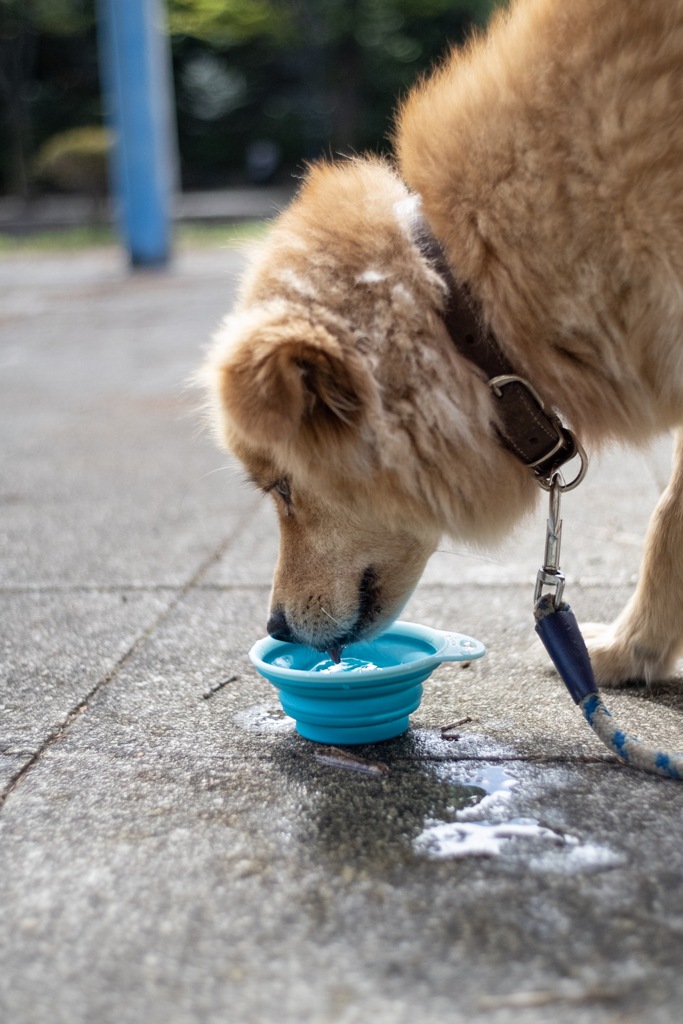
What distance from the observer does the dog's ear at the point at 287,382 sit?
2119mm

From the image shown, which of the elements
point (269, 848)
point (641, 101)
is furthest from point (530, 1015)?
point (641, 101)

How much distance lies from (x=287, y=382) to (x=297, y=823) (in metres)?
0.90

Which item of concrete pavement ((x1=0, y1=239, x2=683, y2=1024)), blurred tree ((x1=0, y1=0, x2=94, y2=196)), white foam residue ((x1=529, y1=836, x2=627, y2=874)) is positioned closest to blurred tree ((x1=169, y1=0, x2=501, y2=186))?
blurred tree ((x1=0, y1=0, x2=94, y2=196))

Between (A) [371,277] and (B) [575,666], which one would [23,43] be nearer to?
(A) [371,277]

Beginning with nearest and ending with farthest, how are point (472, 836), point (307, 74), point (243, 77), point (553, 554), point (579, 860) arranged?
point (579, 860) → point (472, 836) → point (553, 554) → point (307, 74) → point (243, 77)

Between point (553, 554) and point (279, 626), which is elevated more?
point (553, 554)

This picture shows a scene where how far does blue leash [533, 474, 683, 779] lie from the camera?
7.45 feet

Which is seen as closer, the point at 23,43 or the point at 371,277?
the point at 371,277

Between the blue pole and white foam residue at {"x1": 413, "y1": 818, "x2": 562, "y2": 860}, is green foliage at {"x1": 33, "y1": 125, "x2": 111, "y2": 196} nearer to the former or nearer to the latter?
the blue pole

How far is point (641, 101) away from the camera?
225 cm

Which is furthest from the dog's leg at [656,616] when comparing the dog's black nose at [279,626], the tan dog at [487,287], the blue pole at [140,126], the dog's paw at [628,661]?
the blue pole at [140,126]

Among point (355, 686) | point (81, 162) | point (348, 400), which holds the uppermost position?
point (81, 162)

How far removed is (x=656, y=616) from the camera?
114 inches

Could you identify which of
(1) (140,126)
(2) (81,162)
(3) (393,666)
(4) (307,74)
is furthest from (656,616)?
(4) (307,74)
